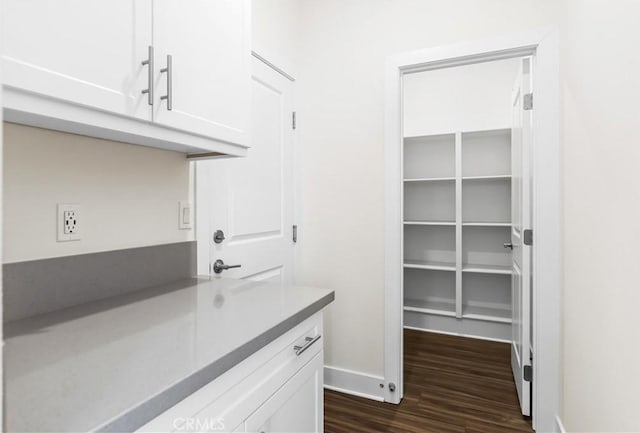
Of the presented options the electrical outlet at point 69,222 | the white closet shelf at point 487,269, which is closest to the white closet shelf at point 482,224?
the white closet shelf at point 487,269

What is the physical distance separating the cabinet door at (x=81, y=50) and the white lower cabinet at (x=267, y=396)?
0.69m

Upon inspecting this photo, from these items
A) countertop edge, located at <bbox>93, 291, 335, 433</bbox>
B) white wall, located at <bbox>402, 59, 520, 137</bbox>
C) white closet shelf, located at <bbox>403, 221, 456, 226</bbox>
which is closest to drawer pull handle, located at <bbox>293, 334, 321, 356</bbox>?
countertop edge, located at <bbox>93, 291, 335, 433</bbox>

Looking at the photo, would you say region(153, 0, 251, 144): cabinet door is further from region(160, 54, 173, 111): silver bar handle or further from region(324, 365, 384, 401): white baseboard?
region(324, 365, 384, 401): white baseboard

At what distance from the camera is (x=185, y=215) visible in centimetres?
152

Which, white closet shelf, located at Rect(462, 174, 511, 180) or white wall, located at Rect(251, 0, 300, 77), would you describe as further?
white closet shelf, located at Rect(462, 174, 511, 180)

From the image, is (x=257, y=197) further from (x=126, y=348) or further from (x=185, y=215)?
(x=126, y=348)

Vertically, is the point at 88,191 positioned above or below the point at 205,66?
below

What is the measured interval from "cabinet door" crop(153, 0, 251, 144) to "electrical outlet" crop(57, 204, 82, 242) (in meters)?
0.40

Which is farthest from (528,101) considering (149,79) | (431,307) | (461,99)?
(431,307)

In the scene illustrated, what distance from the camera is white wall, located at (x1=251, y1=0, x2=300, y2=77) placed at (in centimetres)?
201

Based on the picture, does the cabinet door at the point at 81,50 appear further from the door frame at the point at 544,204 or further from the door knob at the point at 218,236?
the door frame at the point at 544,204

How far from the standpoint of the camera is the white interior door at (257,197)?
5.50 feet

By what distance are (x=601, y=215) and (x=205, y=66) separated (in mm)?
1425

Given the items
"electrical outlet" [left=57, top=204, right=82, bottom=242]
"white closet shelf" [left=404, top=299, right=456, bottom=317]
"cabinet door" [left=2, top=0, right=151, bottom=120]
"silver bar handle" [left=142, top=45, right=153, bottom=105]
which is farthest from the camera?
"white closet shelf" [left=404, top=299, right=456, bottom=317]
